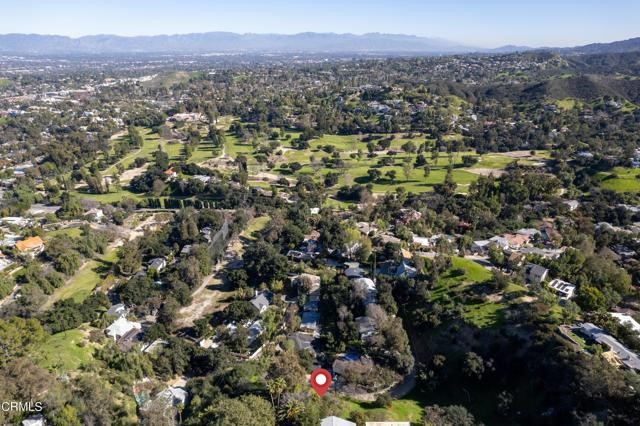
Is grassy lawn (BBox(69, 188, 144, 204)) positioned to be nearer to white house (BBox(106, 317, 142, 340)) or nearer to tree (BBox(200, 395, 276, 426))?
white house (BBox(106, 317, 142, 340))

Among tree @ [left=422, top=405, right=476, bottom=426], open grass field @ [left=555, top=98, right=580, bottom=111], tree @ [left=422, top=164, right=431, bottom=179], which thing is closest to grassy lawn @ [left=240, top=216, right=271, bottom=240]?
tree @ [left=422, top=164, right=431, bottom=179]

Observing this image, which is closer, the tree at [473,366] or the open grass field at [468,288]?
the tree at [473,366]

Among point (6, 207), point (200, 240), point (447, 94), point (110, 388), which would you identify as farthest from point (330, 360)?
point (447, 94)

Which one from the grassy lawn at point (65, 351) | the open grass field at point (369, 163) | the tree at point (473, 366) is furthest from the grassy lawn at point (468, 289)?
the open grass field at point (369, 163)

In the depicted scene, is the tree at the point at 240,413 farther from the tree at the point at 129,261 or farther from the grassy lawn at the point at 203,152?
the grassy lawn at the point at 203,152

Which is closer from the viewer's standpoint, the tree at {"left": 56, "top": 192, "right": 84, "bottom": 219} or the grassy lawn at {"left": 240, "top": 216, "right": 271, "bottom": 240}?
the grassy lawn at {"left": 240, "top": 216, "right": 271, "bottom": 240}

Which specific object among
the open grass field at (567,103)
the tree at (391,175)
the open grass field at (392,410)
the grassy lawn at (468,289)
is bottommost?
the open grass field at (392,410)
